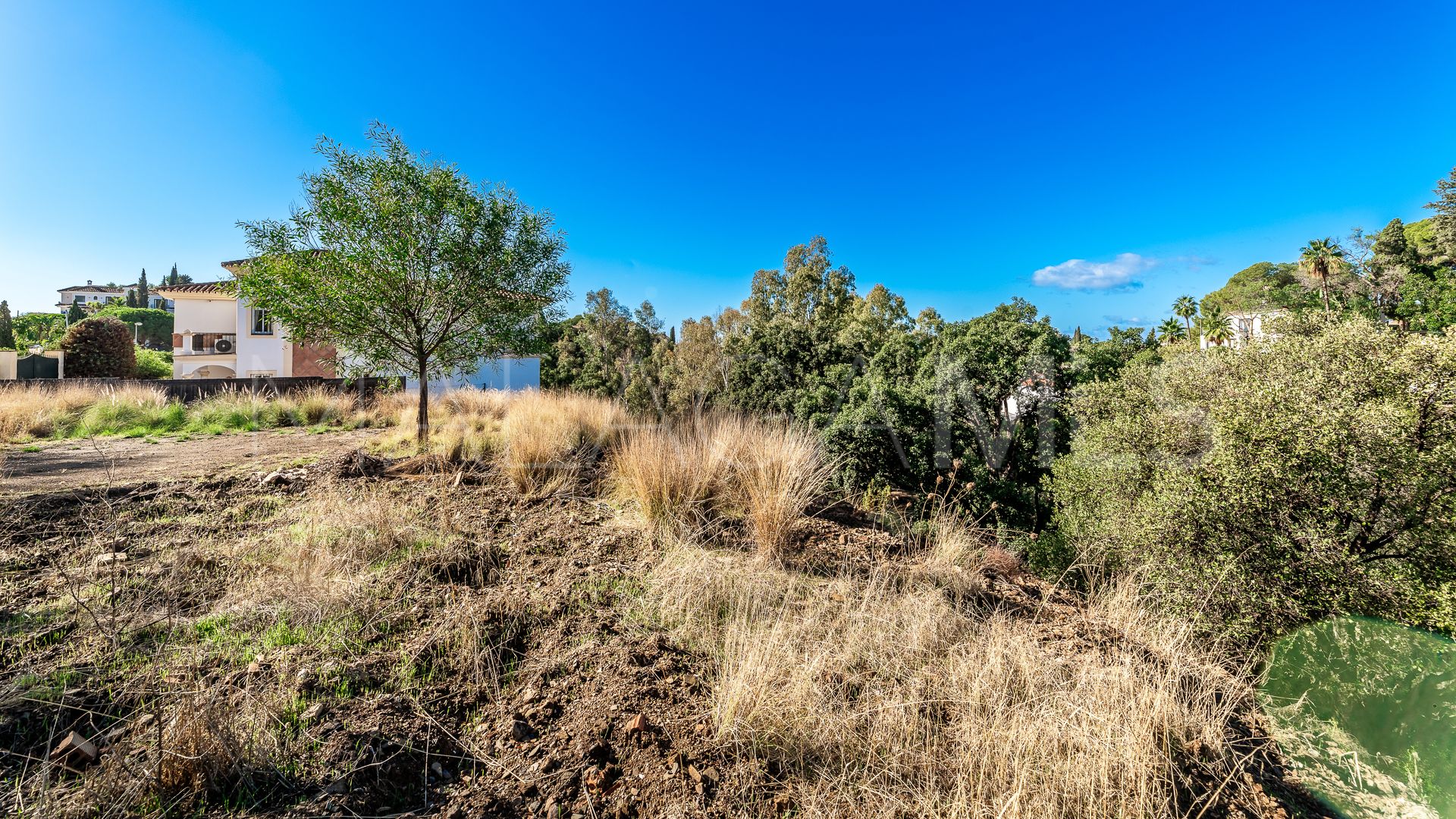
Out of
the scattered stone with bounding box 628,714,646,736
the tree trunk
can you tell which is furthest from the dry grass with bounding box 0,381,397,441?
the scattered stone with bounding box 628,714,646,736

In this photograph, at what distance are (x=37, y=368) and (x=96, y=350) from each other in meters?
5.63

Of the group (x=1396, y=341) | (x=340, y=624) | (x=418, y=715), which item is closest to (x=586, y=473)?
(x=340, y=624)

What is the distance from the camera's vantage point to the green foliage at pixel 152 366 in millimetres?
26562

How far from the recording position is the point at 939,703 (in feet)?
7.42

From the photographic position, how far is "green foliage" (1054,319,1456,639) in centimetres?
361

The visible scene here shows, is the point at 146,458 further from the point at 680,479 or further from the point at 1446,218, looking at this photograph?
the point at 1446,218

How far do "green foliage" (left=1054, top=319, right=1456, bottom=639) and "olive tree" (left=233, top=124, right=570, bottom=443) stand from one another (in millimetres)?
8235

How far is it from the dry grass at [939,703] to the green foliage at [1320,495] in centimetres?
101

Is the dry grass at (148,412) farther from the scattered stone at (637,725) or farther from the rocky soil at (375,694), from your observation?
the scattered stone at (637,725)

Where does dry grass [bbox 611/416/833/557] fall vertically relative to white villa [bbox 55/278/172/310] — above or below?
below

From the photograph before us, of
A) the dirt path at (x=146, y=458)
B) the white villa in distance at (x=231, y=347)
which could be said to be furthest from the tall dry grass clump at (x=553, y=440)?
the white villa in distance at (x=231, y=347)

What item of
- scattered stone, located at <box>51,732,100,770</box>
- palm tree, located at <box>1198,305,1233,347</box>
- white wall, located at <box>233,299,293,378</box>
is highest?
palm tree, located at <box>1198,305,1233,347</box>

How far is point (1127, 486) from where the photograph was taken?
5.16 m

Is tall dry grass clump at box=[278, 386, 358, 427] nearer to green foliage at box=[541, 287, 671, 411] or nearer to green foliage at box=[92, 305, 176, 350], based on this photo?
green foliage at box=[541, 287, 671, 411]
